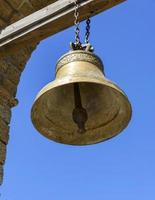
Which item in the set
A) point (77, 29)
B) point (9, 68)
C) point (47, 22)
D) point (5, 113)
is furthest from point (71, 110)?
point (9, 68)

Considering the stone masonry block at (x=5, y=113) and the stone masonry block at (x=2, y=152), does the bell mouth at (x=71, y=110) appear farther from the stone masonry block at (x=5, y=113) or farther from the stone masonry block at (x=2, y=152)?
the stone masonry block at (x=5, y=113)

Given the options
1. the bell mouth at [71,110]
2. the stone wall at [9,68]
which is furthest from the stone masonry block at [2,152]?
the bell mouth at [71,110]

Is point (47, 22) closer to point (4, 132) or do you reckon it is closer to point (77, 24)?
point (77, 24)

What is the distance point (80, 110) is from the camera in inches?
113

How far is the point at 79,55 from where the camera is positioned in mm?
2879

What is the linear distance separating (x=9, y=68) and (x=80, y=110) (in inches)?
77.9

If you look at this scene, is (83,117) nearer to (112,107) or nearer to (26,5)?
(112,107)

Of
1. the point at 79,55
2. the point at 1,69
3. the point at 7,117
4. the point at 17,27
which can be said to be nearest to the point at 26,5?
the point at 1,69

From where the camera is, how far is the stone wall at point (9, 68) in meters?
4.38

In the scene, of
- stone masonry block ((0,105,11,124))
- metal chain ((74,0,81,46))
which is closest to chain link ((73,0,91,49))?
metal chain ((74,0,81,46))

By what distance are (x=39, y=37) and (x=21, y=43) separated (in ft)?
0.43

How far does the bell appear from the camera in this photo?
2875 mm

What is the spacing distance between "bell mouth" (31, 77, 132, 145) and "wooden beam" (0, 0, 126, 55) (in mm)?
448

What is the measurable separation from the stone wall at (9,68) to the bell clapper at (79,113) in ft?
4.80
